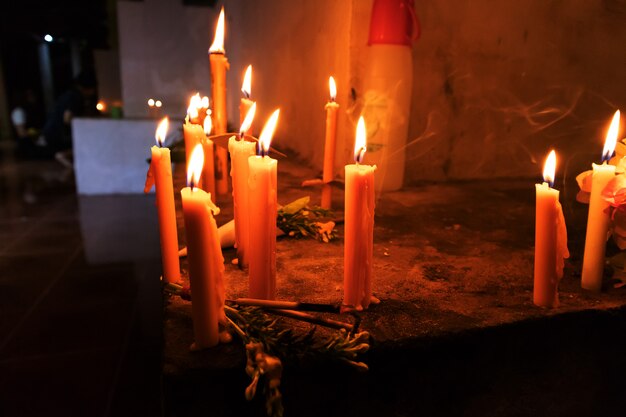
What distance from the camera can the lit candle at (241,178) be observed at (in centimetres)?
99

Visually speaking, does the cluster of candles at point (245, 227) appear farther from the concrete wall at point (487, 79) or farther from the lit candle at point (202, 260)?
the concrete wall at point (487, 79)

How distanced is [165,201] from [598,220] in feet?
3.12

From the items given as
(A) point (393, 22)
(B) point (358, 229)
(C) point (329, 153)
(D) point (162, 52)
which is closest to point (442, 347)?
(B) point (358, 229)

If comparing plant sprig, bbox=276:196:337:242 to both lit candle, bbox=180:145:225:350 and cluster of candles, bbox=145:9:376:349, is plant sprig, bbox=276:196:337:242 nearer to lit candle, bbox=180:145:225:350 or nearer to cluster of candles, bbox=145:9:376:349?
cluster of candles, bbox=145:9:376:349

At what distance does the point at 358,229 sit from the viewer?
871 millimetres

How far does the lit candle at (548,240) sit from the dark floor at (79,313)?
1.41 meters

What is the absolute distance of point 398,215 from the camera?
167cm

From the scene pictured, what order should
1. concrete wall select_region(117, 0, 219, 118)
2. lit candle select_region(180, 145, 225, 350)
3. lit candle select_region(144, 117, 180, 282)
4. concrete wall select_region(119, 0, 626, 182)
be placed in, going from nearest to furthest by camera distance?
lit candle select_region(180, 145, 225, 350), lit candle select_region(144, 117, 180, 282), concrete wall select_region(119, 0, 626, 182), concrete wall select_region(117, 0, 219, 118)

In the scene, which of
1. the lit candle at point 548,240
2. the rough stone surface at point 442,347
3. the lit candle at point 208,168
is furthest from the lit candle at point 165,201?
the lit candle at point 548,240

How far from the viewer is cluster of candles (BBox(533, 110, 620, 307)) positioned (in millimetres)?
897

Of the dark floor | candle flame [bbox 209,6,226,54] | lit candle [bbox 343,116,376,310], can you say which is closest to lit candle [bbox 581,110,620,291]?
lit candle [bbox 343,116,376,310]

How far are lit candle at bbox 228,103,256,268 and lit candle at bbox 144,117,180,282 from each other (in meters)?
0.14

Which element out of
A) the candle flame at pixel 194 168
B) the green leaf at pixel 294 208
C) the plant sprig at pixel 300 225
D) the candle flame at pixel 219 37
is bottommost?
the plant sprig at pixel 300 225

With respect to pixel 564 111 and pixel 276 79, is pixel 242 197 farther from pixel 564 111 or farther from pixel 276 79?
pixel 276 79
